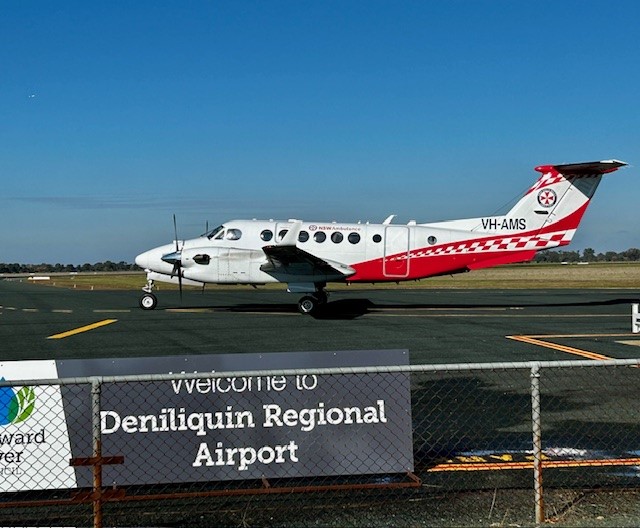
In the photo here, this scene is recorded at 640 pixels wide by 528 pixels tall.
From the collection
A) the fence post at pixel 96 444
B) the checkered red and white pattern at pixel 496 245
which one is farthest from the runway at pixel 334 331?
the fence post at pixel 96 444

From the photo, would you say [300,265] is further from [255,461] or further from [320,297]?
[255,461]

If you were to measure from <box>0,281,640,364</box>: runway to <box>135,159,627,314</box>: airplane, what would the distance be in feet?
4.74

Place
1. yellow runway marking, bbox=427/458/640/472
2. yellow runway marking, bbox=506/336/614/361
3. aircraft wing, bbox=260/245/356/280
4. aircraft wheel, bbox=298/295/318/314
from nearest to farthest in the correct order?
yellow runway marking, bbox=427/458/640/472, yellow runway marking, bbox=506/336/614/361, aircraft wing, bbox=260/245/356/280, aircraft wheel, bbox=298/295/318/314

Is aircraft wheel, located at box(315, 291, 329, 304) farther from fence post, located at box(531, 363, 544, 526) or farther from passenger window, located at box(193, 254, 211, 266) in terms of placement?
fence post, located at box(531, 363, 544, 526)

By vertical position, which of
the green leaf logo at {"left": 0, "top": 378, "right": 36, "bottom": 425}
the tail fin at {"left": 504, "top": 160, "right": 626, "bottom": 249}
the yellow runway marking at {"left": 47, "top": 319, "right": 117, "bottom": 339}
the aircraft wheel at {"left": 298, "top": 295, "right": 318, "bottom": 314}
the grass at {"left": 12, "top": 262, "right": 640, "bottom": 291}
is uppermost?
the tail fin at {"left": 504, "top": 160, "right": 626, "bottom": 249}

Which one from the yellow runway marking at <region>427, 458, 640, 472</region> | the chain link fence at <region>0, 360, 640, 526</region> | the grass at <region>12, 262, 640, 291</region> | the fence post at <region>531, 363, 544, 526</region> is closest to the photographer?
the fence post at <region>531, 363, 544, 526</region>

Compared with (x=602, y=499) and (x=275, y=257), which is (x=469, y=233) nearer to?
(x=275, y=257)

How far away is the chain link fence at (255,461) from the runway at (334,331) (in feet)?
23.2

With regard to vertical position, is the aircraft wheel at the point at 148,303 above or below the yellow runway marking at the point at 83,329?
above

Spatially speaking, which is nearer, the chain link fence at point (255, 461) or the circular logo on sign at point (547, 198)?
the chain link fence at point (255, 461)

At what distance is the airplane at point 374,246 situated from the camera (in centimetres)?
2409

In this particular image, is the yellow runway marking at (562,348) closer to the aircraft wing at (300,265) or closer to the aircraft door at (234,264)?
the aircraft wing at (300,265)

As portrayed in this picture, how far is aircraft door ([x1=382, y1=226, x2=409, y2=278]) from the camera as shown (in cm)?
2497

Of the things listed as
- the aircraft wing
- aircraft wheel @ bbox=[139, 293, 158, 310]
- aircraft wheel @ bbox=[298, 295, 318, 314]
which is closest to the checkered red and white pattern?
the aircraft wing
